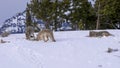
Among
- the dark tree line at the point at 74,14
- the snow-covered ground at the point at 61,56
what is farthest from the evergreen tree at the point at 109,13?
the snow-covered ground at the point at 61,56

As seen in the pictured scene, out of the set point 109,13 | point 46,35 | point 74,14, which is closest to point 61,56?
point 46,35

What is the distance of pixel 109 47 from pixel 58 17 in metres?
31.6

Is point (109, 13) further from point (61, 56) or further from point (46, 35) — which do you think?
point (61, 56)

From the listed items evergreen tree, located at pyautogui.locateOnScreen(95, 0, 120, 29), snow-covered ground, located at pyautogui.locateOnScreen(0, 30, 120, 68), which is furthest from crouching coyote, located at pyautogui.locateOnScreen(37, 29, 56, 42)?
evergreen tree, located at pyautogui.locateOnScreen(95, 0, 120, 29)

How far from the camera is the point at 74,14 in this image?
143ft

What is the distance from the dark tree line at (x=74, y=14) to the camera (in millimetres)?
42469

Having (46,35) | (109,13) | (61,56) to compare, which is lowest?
(61,56)

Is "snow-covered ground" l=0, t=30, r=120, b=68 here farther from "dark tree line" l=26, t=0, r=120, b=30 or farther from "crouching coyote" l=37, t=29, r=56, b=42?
"dark tree line" l=26, t=0, r=120, b=30

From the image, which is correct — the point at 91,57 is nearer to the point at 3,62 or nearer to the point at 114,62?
the point at 114,62

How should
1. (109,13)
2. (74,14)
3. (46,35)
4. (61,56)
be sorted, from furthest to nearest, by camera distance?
(74,14)
(109,13)
(46,35)
(61,56)

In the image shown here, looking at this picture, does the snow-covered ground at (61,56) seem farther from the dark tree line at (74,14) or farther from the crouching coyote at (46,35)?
the dark tree line at (74,14)

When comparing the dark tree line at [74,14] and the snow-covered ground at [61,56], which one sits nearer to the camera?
the snow-covered ground at [61,56]

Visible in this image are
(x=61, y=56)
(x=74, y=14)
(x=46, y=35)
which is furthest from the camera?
(x=74, y=14)

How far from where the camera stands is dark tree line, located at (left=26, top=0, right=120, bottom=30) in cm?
4247
